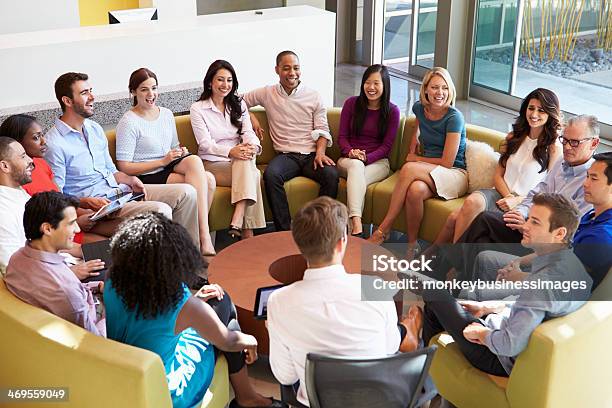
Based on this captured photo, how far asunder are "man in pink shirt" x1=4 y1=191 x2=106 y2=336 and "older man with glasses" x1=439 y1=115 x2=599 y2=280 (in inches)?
89.0

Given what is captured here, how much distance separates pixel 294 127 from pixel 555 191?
1860 millimetres

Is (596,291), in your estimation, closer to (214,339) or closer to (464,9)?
(214,339)

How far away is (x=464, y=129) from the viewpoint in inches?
196

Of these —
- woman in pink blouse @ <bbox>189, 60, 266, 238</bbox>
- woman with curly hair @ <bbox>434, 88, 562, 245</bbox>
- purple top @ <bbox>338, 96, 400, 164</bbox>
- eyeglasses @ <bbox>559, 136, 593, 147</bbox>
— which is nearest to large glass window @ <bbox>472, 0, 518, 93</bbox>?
purple top @ <bbox>338, 96, 400, 164</bbox>

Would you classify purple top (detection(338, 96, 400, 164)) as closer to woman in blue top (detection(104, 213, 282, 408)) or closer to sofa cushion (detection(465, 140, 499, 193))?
sofa cushion (detection(465, 140, 499, 193))

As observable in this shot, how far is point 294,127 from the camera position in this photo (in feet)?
17.6

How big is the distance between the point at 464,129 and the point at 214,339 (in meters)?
2.62

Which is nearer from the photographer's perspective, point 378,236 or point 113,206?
point 113,206

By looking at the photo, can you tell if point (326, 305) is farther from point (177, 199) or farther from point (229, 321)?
point (177, 199)

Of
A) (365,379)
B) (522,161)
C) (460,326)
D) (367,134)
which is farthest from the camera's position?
(367,134)

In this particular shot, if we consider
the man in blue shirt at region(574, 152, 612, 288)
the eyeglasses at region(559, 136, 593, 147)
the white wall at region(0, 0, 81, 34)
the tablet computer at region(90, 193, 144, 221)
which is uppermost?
the white wall at region(0, 0, 81, 34)

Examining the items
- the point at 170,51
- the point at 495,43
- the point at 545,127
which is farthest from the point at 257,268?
the point at 495,43

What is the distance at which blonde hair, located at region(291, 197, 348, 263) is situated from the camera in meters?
2.62

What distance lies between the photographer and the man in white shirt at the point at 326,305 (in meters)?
2.62
